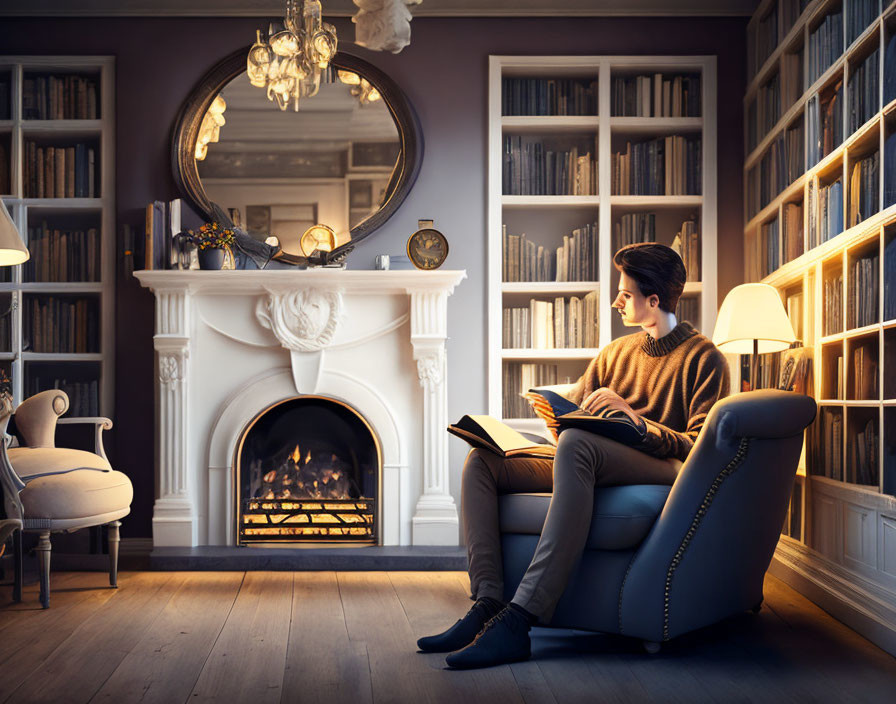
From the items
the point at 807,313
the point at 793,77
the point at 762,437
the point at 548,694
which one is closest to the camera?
the point at 548,694

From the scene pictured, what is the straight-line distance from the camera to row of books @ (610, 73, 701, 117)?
4.22 m

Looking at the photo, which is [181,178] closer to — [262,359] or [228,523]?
[262,359]

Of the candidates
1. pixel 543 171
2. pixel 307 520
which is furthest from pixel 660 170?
pixel 307 520

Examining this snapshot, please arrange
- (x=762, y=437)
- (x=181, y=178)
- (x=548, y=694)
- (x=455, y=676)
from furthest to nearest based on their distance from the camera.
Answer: (x=181, y=178), (x=762, y=437), (x=455, y=676), (x=548, y=694)

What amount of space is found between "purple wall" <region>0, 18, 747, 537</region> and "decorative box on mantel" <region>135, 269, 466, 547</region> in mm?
238

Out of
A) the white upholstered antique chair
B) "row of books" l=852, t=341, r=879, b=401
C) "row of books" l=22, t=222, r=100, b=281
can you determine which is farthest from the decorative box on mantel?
"row of books" l=852, t=341, r=879, b=401

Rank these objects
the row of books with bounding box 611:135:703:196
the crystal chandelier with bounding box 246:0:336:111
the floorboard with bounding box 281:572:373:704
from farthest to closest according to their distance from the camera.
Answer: the row of books with bounding box 611:135:703:196 < the crystal chandelier with bounding box 246:0:336:111 < the floorboard with bounding box 281:572:373:704

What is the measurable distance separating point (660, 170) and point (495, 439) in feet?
7.39

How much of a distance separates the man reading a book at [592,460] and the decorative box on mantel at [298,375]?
1.13 metres

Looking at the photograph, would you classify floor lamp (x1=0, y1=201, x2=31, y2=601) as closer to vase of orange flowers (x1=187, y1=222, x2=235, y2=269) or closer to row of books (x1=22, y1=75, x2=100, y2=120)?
vase of orange flowers (x1=187, y1=222, x2=235, y2=269)

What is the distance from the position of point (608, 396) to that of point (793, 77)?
189 centimetres

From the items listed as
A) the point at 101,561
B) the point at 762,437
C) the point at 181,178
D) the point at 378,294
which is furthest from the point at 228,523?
the point at 762,437

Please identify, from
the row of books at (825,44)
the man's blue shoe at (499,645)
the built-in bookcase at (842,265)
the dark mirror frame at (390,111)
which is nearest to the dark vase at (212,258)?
the dark mirror frame at (390,111)

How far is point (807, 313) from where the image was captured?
3.26m
